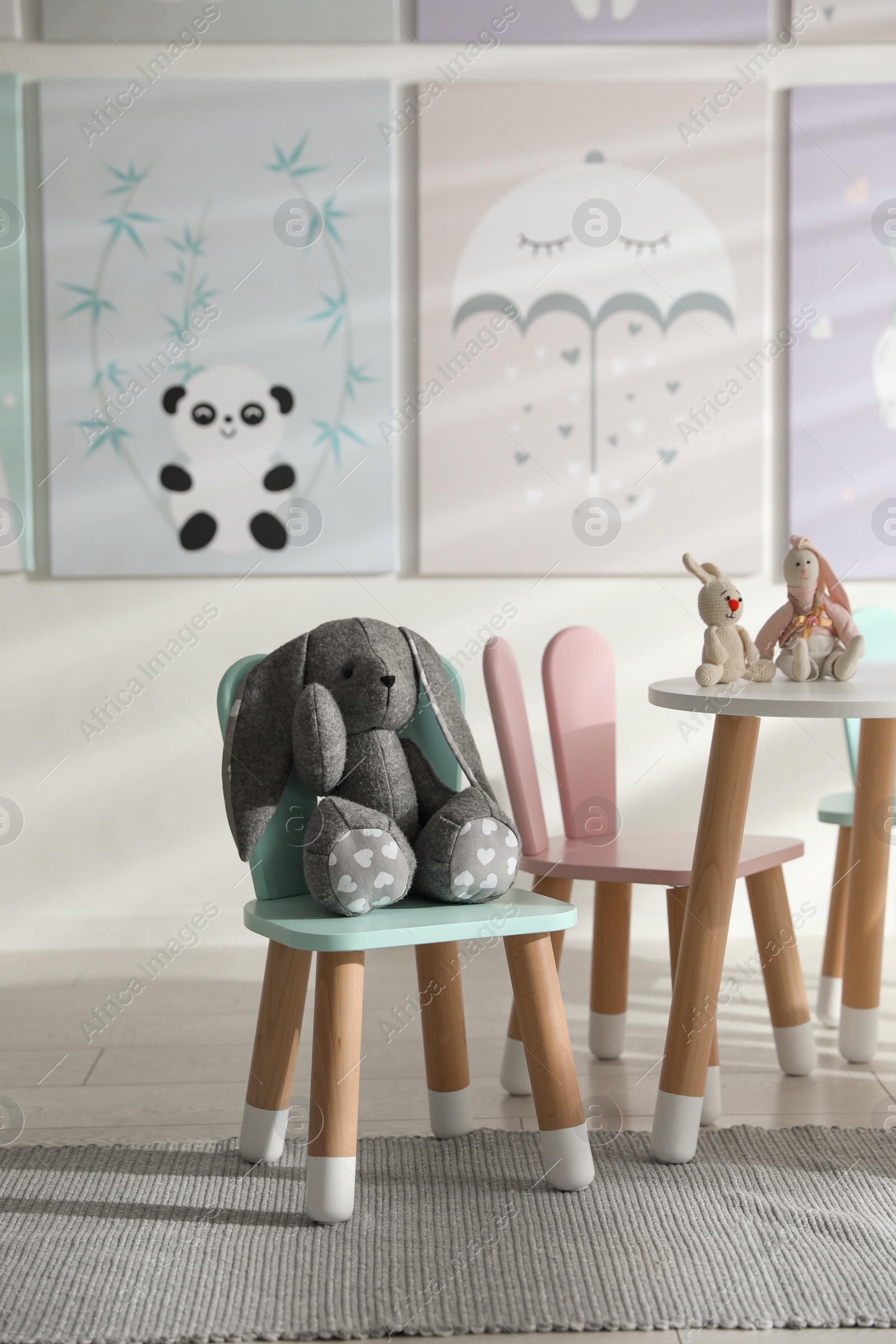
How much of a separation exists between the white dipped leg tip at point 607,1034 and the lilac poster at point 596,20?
215cm

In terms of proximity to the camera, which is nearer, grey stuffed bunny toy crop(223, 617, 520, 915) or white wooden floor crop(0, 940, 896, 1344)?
grey stuffed bunny toy crop(223, 617, 520, 915)

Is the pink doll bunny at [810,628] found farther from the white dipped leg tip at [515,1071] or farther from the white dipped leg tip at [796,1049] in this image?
the white dipped leg tip at [515,1071]

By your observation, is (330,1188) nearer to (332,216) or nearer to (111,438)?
(111,438)

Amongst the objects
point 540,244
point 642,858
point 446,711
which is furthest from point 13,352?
point 642,858

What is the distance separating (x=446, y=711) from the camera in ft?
5.37

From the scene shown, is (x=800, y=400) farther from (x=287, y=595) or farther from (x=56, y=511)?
(x=56, y=511)

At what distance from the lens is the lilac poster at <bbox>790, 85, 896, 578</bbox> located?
8.96 feet

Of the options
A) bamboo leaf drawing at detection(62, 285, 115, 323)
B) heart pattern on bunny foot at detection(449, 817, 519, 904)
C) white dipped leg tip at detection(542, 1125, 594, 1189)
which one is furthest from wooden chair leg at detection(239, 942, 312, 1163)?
bamboo leaf drawing at detection(62, 285, 115, 323)

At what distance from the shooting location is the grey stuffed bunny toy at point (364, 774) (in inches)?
58.1

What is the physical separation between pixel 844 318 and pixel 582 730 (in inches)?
55.9

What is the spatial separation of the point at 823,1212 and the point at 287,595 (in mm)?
1776

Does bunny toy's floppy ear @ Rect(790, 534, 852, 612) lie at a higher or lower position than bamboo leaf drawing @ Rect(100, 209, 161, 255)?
lower

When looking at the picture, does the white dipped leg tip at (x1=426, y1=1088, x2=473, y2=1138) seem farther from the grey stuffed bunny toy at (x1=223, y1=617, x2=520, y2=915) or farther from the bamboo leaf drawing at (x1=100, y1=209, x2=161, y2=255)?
the bamboo leaf drawing at (x1=100, y1=209, x2=161, y2=255)

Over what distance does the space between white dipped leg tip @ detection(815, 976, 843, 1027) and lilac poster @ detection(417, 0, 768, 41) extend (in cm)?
210
